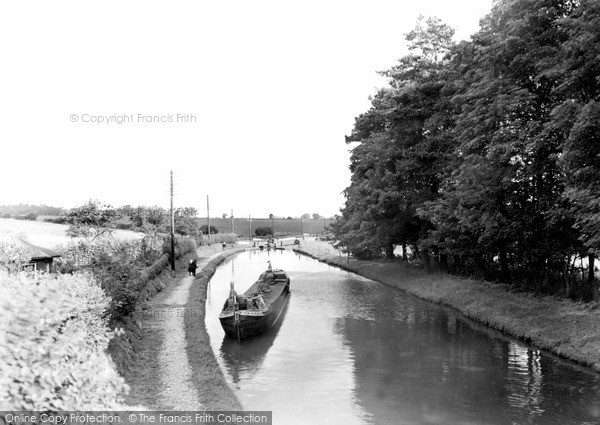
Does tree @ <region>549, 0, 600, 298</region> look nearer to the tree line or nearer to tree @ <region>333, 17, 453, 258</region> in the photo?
the tree line

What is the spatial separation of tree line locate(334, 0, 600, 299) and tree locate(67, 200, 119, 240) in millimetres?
24543

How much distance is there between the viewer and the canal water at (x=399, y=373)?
48.2 ft

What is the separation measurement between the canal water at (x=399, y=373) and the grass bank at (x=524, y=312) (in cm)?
63

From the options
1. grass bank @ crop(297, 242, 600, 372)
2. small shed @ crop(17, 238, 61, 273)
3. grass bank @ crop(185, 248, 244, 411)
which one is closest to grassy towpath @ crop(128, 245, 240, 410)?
grass bank @ crop(185, 248, 244, 411)

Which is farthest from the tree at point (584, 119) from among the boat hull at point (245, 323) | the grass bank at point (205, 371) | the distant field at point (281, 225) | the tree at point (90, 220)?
the distant field at point (281, 225)

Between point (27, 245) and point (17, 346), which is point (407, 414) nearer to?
point (17, 346)

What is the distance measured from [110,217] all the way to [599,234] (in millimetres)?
47466

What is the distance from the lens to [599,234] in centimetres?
1777

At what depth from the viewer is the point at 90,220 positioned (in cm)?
4988

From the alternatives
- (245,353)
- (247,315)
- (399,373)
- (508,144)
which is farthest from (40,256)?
(508,144)

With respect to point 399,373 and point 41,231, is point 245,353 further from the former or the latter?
point 41,231

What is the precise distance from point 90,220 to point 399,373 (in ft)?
130

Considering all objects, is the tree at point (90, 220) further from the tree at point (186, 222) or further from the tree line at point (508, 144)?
the tree at point (186, 222)

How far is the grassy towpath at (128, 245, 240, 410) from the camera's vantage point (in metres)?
13.6
